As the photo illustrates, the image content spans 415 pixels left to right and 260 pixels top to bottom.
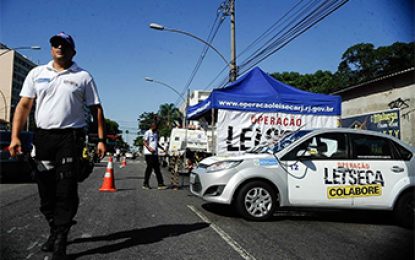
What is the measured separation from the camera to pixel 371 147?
5957 mm

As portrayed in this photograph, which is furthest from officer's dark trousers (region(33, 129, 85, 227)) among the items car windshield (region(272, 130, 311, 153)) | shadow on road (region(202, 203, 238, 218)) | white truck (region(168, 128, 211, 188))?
white truck (region(168, 128, 211, 188))

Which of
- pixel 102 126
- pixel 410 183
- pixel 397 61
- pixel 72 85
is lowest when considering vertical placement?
pixel 410 183

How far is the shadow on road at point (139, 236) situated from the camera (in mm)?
3809

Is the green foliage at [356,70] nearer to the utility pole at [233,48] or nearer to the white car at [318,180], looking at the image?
the utility pole at [233,48]

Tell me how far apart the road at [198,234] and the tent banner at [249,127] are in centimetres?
275

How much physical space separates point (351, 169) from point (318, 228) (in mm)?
1145

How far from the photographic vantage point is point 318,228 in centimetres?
532

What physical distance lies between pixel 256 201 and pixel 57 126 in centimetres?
328

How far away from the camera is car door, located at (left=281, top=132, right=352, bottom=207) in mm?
5629

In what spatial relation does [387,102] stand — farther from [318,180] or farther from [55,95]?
[55,95]

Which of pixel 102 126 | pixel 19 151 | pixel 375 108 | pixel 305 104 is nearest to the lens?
pixel 19 151

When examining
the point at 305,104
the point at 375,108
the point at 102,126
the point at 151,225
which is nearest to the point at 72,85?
the point at 102,126

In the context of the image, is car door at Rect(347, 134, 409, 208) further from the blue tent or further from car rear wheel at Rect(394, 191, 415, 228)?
the blue tent

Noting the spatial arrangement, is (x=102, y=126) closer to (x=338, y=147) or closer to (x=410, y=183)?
(x=338, y=147)
